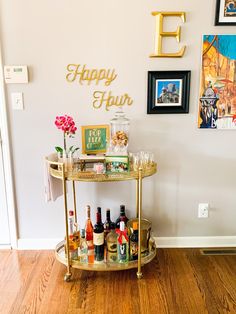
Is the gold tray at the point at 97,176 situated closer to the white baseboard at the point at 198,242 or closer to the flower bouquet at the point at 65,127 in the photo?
the flower bouquet at the point at 65,127

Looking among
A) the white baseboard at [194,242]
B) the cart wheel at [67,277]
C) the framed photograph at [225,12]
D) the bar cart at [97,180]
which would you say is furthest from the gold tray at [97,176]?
the framed photograph at [225,12]

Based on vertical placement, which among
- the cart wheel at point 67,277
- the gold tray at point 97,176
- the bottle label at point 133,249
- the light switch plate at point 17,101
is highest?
the light switch plate at point 17,101

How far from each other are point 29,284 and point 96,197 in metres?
0.74

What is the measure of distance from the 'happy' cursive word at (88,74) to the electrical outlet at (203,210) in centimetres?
118

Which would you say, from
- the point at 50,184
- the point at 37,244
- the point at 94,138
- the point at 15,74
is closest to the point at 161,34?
the point at 94,138

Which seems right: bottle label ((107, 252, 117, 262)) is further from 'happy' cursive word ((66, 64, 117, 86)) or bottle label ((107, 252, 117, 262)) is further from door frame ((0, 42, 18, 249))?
'happy' cursive word ((66, 64, 117, 86))

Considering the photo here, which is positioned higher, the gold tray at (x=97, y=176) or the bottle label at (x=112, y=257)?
the gold tray at (x=97, y=176)

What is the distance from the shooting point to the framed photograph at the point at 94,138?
187 cm

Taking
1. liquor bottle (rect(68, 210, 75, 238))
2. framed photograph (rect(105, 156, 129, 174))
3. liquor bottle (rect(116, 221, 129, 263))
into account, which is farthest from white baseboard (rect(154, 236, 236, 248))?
framed photograph (rect(105, 156, 129, 174))

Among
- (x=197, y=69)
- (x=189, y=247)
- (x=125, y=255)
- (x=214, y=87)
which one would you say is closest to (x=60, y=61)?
(x=197, y=69)

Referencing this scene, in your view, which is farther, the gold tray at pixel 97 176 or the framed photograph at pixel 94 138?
the framed photograph at pixel 94 138

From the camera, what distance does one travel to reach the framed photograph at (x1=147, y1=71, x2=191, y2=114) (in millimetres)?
1921

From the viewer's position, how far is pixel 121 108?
1.97 meters

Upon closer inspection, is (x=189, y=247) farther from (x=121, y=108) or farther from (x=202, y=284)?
(x=121, y=108)
